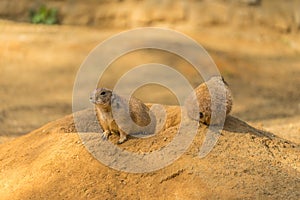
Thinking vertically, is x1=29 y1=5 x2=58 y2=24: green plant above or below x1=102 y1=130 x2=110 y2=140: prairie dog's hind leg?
below

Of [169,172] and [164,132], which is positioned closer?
[169,172]

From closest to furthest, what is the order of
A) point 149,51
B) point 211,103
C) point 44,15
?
point 211,103, point 149,51, point 44,15

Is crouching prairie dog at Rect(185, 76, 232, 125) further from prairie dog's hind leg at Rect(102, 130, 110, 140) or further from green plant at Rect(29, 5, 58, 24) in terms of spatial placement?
green plant at Rect(29, 5, 58, 24)

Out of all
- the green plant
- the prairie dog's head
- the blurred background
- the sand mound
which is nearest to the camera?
the sand mound

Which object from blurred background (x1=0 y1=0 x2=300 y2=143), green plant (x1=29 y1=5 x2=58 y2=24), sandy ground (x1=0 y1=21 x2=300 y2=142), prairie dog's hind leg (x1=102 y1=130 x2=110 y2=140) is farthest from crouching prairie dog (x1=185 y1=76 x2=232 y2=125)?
green plant (x1=29 y1=5 x2=58 y2=24)

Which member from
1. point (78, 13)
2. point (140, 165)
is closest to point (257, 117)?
point (140, 165)

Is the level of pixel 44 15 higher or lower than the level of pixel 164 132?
lower

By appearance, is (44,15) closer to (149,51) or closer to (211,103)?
(149,51)

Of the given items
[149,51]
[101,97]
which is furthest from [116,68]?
[101,97]
